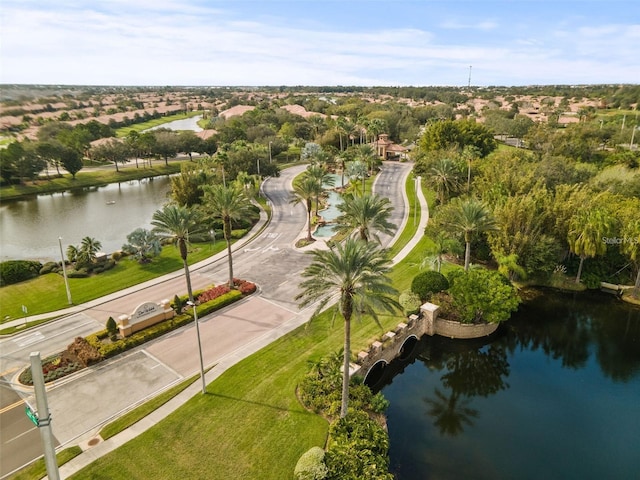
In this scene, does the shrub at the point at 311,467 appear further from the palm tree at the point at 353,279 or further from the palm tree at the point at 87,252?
the palm tree at the point at 87,252

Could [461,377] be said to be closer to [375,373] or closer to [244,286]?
[375,373]

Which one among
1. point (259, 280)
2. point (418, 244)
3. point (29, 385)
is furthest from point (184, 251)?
point (418, 244)

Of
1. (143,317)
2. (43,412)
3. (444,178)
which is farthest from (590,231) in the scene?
(43,412)

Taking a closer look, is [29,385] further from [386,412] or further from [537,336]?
[537,336]

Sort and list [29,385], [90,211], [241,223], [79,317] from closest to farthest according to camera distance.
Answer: [29,385] < [79,317] < [241,223] < [90,211]

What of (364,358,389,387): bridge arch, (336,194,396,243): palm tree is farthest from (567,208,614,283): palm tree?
(364,358,389,387): bridge arch

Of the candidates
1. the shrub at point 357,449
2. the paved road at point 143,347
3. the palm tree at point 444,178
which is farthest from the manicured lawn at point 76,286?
the palm tree at point 444,178
